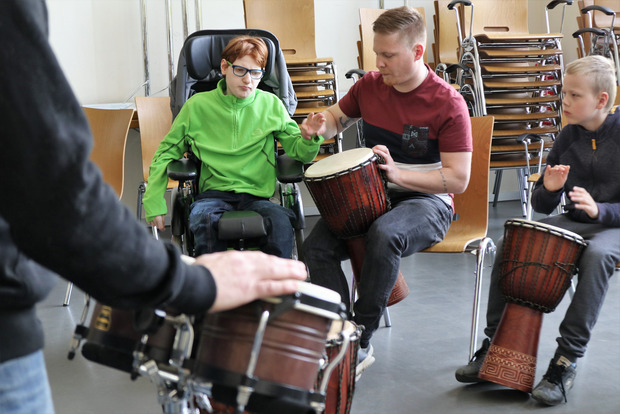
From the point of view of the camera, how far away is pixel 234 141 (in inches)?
115

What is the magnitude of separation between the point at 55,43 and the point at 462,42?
10.8 feet

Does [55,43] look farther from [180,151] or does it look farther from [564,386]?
[564,386]

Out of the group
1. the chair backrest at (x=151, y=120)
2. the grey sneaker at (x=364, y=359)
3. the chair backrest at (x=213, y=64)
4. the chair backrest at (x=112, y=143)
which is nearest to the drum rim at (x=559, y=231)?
the grey sneaker at (x=364, y=359)

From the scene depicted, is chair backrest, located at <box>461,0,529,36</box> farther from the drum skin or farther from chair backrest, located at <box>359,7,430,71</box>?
the drum skin

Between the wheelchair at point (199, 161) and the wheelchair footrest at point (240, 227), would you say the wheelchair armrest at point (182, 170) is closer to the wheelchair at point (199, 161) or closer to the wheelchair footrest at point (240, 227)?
the wheelchair at point (199, 161)

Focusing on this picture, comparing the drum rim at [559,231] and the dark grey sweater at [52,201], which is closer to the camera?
the dark grey sweater at [52,201]

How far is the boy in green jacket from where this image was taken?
2850 mm

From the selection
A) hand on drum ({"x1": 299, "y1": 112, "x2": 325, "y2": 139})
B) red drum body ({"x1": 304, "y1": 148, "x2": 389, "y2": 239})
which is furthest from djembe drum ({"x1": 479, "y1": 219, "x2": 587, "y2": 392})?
hand on drum ({"x1": 299, "y1": 112, "x2": 325, "y2": 139})

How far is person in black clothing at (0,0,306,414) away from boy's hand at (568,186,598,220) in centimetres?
191

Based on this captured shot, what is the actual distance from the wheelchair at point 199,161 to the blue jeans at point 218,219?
45 mm

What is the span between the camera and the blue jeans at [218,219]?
264 centimetres

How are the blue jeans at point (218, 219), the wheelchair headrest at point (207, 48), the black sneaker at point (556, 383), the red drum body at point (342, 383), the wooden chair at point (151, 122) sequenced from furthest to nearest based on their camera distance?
the wooden chair at point (151, 122), the wheelchair headrest at point (207, 48), the blue jeans at point (218, 219), the black sneaker at point (556, 383), the red drum body at point (342, 383)

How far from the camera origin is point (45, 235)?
0.67 m

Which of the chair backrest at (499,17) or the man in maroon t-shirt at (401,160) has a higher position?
the chair backrest at (499,17)
